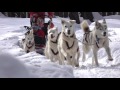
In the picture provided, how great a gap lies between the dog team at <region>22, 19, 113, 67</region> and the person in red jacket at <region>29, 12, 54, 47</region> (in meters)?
0.62

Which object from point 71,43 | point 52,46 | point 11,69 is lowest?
point 52,46

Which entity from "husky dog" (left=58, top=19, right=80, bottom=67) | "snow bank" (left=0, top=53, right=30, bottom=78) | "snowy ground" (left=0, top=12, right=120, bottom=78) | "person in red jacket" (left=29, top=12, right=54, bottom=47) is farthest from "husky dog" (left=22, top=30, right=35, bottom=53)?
"snow bank" (left=0, top=53, right=30, bottom=78)

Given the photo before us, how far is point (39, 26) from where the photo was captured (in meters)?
8.82

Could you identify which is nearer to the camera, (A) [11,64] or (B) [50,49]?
(A) [11,64]

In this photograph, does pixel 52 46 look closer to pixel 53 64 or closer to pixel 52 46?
pixel 52 46

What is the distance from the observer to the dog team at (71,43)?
7531mm

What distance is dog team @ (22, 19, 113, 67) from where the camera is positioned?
753 cm

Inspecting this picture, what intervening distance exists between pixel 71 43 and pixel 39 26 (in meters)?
1.57

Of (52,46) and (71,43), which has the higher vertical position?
(71,43)

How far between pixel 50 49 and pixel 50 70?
442 cm

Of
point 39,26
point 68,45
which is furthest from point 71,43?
point 39,26
